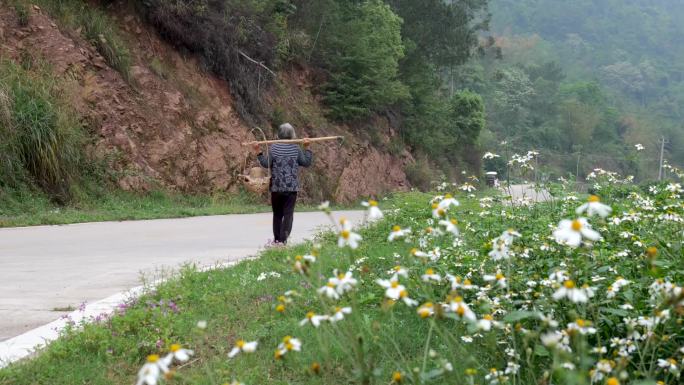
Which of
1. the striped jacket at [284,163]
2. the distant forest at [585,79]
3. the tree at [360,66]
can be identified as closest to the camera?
the striped jacket at [284,163]

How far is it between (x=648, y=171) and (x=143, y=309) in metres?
75.3

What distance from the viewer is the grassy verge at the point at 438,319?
2869 mm

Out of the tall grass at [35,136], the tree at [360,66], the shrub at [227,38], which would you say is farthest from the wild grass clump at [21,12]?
the tree at [360,66]

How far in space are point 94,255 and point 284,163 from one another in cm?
258

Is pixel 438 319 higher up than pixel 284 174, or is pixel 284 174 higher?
pixel 438 319

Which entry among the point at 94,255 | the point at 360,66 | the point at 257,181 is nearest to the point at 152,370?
the point at 94,255

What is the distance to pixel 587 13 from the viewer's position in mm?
128500

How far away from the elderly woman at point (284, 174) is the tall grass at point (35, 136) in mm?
5803

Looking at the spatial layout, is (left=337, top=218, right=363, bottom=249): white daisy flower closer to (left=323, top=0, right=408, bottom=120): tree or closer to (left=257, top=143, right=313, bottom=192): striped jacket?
(left=257, top=143, right=313, bottom=192): striped jacket

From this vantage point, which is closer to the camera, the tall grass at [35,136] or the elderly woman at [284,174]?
the elderly woman at [284,174]

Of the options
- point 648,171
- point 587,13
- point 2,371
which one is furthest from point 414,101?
point 587,13

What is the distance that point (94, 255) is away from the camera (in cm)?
820

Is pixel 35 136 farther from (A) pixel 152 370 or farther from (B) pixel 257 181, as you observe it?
(A) pixel 152 370

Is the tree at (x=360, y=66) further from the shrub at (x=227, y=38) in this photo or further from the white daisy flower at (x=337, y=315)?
the white daisy flower at (x=337, y=315)
